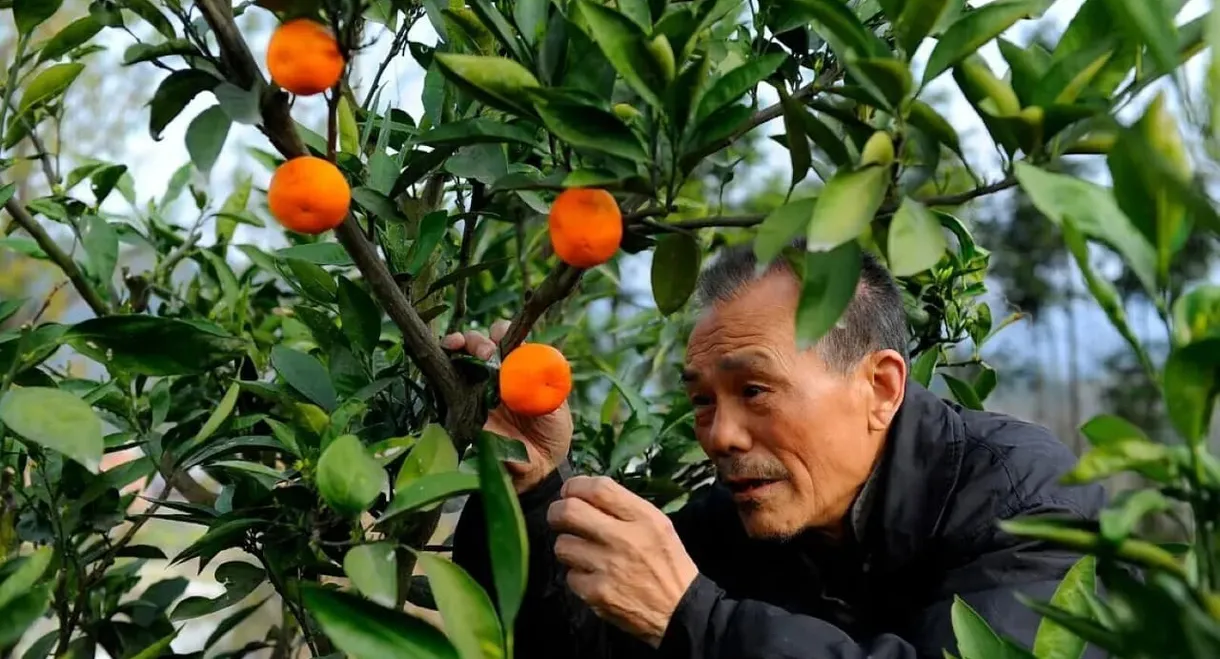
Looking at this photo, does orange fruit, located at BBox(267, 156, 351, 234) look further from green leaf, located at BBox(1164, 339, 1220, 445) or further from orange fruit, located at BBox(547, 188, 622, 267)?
green leaf, located at BBox(1164, 339, 1220, 445)

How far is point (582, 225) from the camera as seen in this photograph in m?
0.84

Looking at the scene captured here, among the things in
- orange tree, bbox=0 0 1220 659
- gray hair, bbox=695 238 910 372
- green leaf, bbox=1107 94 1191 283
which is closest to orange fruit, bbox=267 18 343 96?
orange tree, bbox=0 0 1220 659

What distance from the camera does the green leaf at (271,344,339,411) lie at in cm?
105

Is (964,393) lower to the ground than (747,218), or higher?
higher

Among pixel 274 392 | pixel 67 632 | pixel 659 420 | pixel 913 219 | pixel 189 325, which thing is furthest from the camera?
pixel 659 420

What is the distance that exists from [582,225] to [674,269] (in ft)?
0.53

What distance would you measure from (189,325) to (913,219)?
514 mm

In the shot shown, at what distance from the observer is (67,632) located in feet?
3.98

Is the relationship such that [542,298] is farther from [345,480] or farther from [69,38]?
[69,38]

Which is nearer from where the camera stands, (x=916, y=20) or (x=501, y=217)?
(x=916, y=20)

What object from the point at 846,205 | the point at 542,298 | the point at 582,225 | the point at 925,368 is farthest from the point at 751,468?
the point at 846,205

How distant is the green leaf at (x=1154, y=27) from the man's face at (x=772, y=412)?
693mm

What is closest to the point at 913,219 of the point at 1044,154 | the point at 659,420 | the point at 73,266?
the point at 1044,154

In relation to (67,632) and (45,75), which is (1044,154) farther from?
(67,632)
